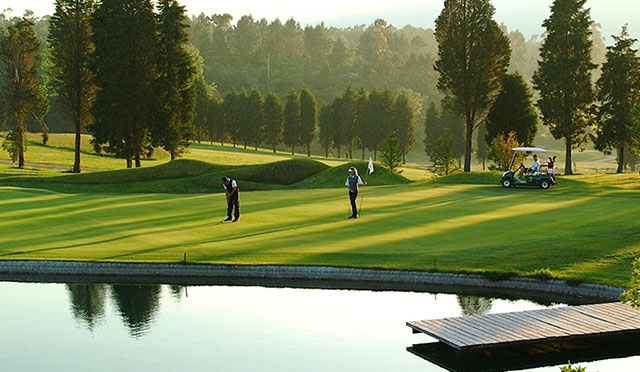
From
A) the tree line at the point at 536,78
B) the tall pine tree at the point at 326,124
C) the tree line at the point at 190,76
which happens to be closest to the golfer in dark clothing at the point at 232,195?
the tree line at the point at 190,76

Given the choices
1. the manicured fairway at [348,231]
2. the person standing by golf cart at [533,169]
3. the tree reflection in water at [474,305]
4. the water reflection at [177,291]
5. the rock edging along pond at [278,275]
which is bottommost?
the water reflection at [177,291]

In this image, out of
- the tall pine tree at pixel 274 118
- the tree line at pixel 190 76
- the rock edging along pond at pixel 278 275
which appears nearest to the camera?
the rock edging along pond at pixel 278 275

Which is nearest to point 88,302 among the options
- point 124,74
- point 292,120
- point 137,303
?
point 137,303

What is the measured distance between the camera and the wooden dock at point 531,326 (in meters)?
11.7

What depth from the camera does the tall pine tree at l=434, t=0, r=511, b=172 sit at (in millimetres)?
55844

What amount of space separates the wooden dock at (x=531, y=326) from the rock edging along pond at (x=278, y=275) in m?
2.21

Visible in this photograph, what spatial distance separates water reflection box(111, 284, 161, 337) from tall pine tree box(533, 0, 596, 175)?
4997 cm

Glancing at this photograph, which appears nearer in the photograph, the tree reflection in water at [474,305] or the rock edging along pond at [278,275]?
the tree reflection in water at [474,305]

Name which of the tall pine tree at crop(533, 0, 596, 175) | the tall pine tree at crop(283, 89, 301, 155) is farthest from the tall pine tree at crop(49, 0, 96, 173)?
the tall pine tree at crop(283, 89, 301, 155)

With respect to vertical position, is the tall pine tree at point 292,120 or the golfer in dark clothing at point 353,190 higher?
the tall pine tree at point 292,120

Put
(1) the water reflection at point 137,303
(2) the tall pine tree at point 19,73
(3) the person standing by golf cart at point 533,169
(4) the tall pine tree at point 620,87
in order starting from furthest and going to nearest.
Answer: (4) the tall pine tree at point 620,87 → (2) the tall pine tree at point 19,73 → (3) the person standing by golf cart at point 533,169 → (1) the water reflection at point 137,303

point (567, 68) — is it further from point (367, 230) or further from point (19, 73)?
point (19, 73)

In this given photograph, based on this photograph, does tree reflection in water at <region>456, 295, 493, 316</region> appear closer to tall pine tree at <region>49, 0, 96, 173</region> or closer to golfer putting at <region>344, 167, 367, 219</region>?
golfer putting at <region>344, 167, 367, 219</region>

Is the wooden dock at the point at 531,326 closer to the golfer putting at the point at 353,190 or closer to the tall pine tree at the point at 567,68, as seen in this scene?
the golfer putting at the point at 353,190
